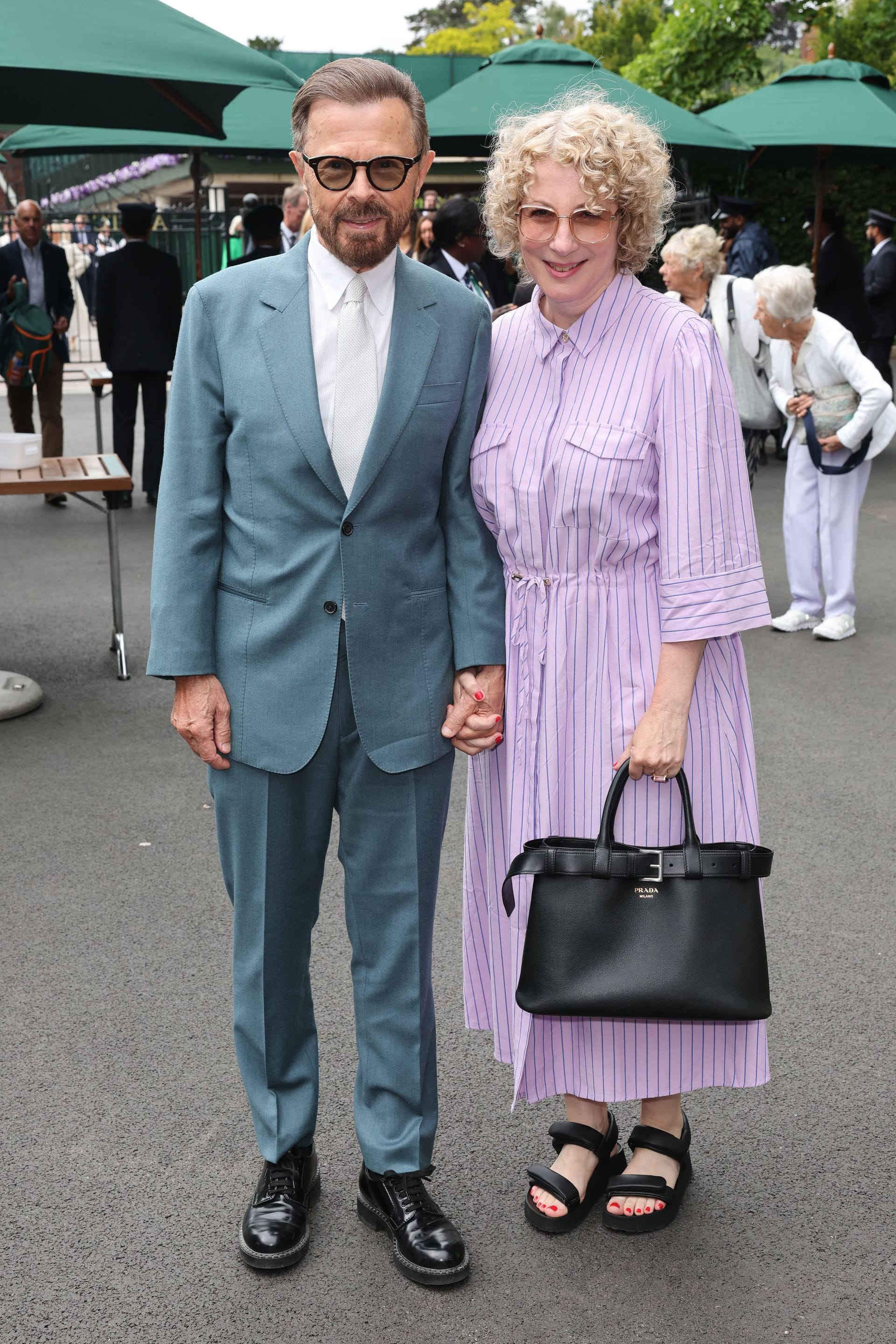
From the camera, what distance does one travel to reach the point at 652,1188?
269cm

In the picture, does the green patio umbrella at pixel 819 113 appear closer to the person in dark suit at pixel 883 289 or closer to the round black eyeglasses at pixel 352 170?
the person in dark suit at pixel 883 289

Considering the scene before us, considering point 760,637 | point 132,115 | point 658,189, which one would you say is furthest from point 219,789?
point 132,115

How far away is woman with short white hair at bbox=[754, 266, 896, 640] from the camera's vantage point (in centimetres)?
654

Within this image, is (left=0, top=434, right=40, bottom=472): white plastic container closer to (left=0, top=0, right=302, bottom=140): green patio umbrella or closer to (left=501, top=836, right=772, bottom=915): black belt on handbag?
(left=0, top=0, right=302, bottom=140): green patio umbrella

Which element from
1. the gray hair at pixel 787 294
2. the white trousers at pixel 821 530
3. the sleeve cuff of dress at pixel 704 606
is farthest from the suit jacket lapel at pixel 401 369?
the white trousers at pixel 821 530

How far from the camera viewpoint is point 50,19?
17.5 ft

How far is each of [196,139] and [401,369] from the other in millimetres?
9212

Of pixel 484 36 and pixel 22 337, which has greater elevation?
pixel 484 36

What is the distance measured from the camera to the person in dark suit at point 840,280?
37.5ft

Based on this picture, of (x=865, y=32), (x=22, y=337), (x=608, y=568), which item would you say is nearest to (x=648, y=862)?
(x=608, y=568)

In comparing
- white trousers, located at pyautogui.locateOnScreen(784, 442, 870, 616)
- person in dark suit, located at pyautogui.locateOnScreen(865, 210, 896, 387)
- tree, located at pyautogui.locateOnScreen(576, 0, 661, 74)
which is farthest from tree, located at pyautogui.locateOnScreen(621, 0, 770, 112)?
tree, located at pyautogui.locateOnScreen(576, 0, 661, 74)

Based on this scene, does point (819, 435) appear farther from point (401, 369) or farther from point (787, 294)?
point (401, 369)

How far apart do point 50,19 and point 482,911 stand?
425 centimetres

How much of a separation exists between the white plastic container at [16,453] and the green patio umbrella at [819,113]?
7.00m
